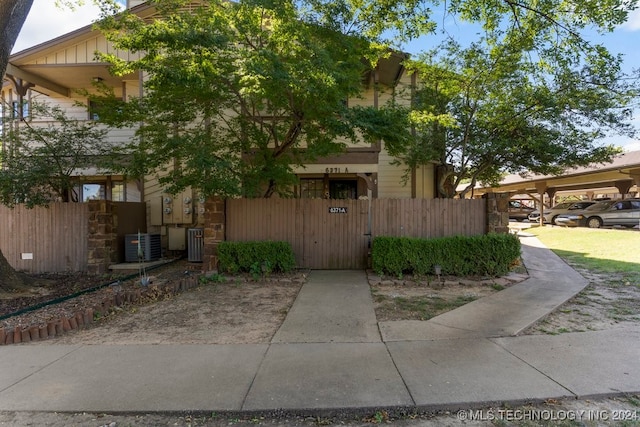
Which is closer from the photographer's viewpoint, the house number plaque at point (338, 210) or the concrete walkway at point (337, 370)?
the concrete walkway at point (337, 370)

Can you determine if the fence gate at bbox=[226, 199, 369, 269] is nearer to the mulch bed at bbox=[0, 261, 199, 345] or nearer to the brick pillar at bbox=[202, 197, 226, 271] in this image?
the brick pillar at bbox=[202, 197, 226, 271]

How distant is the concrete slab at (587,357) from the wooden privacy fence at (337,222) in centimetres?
423

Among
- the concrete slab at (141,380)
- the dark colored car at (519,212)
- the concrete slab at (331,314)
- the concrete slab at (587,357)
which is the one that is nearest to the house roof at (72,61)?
the concrete slab at (331,314)

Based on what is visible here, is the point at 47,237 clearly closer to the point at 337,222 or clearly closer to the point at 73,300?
the point at 73,300

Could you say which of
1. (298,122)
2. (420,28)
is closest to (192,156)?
(298,122)

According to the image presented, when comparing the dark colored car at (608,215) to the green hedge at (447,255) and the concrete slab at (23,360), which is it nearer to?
the green hedge at (447,255)

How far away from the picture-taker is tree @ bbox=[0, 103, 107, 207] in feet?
28.0

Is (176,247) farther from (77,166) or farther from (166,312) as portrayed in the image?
(166,312)

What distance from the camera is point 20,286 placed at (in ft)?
23.2

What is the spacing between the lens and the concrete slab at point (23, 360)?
358 cm

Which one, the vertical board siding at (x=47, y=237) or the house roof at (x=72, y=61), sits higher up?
the house roof at (x=72, y=61)

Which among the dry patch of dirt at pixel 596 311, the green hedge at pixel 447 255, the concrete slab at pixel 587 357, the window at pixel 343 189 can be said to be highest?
the window at pixel 343 189

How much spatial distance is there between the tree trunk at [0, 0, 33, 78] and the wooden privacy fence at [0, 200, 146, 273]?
12.7 ft

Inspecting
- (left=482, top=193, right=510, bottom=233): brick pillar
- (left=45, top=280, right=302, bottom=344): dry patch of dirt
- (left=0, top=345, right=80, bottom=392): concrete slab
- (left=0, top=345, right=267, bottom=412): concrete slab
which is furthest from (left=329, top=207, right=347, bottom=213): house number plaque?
(left=0, top=345, right=80, bottom=392): concrete slab
